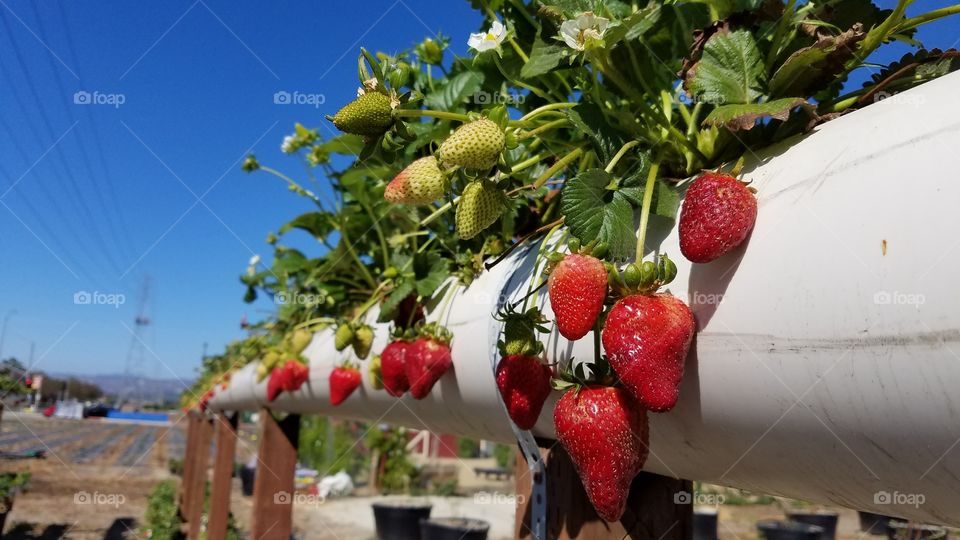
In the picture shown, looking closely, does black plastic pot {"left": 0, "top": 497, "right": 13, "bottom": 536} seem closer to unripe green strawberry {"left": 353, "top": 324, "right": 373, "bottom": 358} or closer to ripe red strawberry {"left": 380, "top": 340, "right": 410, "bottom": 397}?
unripe green strawberry {"left": 353, "top": 324, "right": 373, "bottom": 358}

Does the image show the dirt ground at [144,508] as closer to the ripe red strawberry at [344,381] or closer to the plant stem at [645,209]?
the ripe red strawberry at [344,381]

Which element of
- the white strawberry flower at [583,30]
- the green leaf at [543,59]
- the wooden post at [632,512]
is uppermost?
the green leaf at [543,59]

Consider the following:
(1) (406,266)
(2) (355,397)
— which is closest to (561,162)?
(1) (406,266)

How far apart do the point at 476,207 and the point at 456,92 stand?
0.54 metres

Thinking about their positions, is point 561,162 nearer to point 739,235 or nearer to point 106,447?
point 739,235

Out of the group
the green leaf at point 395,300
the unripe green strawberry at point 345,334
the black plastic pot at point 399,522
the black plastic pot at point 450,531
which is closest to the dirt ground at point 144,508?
the black plastic pot at point 399,522

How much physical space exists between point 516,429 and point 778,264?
1.10 feet

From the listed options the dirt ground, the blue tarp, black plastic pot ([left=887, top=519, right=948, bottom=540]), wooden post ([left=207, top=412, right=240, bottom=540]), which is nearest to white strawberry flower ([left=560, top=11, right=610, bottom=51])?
black plastic pot ([left=887, top=519, right=948, bottom=540])

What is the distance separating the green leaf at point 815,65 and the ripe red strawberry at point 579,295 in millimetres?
209

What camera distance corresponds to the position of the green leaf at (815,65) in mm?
458

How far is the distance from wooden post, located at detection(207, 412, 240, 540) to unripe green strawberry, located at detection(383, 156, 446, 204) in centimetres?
375

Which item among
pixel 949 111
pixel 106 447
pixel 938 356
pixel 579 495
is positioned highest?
pixel 949 111

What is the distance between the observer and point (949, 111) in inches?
11.3

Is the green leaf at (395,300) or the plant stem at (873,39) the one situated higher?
the plant stem at (873,39)
